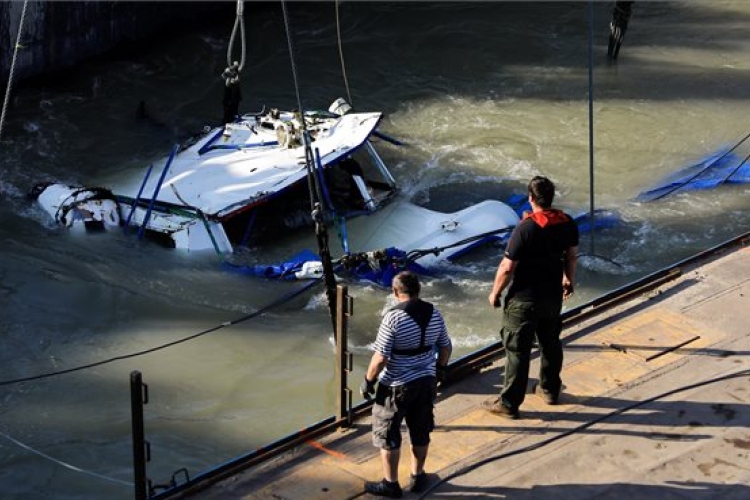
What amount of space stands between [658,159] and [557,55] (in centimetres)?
517

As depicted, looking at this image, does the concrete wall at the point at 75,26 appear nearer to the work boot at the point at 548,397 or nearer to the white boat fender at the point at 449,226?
the white boat fender at the point at 449,226

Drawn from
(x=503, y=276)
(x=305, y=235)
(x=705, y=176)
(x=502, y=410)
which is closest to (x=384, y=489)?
(x=502, y=410)

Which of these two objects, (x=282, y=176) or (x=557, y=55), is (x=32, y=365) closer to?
(x=282, y=176)

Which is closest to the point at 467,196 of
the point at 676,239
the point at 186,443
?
the point at 676,239

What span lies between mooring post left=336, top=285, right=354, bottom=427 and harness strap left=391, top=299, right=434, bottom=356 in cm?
63

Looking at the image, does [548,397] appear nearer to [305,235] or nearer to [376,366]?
[376,366]

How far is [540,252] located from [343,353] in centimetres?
140

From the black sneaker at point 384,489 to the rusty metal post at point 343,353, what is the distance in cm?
86

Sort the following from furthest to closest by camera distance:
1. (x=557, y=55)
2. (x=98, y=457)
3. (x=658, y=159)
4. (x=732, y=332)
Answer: (x=557, y=55) → (x=658, y=159) → (x=98, y=457) → (x=732, y=332)

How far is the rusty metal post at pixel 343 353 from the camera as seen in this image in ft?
24.2

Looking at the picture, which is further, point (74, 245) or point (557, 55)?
point (557, 55)

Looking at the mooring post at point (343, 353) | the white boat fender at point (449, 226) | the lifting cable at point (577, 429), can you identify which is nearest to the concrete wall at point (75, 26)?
the white boat fender at point (449, 226)

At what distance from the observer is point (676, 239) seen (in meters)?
14.9

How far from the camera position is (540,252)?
24.5 ft
